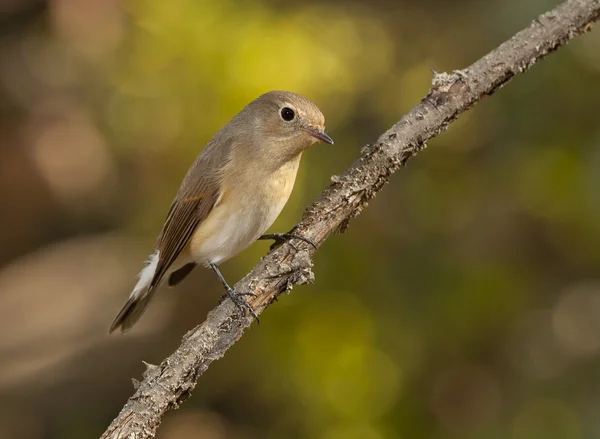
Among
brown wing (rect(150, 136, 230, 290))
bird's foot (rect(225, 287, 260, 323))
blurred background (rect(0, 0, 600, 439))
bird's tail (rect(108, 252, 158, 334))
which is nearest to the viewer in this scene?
bird's foot (rect(225, 287, 260, 323))

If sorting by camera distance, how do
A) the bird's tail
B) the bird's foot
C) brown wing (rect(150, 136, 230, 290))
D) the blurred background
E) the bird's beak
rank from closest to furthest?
the bird's foot < the bird's beak < brown wing (rect(150, 136, 230, 290)) < the bird's tail < the blurred background

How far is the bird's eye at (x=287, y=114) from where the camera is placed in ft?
10.8

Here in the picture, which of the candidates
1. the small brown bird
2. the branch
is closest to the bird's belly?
the small brown bird

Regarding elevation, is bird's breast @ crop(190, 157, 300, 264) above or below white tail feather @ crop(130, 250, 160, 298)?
below

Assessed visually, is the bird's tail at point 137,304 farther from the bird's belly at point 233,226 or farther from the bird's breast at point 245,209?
the bird's breast at point 245,209

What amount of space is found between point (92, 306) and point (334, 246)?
2.88 m

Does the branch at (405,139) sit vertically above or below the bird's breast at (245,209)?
below

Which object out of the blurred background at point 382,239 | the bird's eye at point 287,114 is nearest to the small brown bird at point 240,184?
the bird's eye at point 287,114

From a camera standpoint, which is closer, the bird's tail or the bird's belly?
the bird's belly

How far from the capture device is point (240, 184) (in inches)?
132

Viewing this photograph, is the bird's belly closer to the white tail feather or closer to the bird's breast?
the bird's breast

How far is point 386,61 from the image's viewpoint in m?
4.88

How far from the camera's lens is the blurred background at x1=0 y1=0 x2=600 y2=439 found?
4.08 m

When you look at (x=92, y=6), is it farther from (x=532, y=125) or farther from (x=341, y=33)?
(x=532, y=125)
